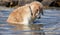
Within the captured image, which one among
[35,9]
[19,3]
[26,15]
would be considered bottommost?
[26,15]

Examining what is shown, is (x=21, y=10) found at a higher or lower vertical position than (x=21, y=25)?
higher

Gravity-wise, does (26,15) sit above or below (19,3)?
below

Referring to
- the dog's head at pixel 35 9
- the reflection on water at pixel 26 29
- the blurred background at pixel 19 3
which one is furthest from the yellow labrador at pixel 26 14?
the blurred background at pixel 19 3

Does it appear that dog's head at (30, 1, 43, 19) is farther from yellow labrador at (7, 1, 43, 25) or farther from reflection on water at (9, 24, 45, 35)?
reflection on water at (9, 24, 45, 35)

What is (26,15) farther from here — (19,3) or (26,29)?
(19,3)

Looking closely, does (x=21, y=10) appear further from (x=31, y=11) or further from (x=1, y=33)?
(x=1, y=33)

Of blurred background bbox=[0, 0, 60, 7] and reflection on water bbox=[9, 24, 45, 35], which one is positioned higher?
blurred background bbox=[0, 0, 60, 7]

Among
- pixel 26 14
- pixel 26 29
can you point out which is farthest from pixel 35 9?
pixel 26 29

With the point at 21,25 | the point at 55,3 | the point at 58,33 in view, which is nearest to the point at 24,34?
the point at 58,33

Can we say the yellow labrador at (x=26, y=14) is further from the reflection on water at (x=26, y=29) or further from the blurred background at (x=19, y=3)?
the blurred background at (x=19, y=3)

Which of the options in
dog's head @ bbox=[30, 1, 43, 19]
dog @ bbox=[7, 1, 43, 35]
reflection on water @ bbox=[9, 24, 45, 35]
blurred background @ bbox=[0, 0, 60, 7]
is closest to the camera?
reflection on water @ bbox=[9, 24, 45, 35]

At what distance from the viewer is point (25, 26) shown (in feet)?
22.0

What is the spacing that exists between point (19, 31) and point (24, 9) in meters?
1.23

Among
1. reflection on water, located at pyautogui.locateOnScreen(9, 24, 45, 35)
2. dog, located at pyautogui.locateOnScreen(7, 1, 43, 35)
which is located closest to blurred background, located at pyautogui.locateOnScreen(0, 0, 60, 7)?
dog, located at pyautogui.locateOnScreen(7, 1, 43, 35)
